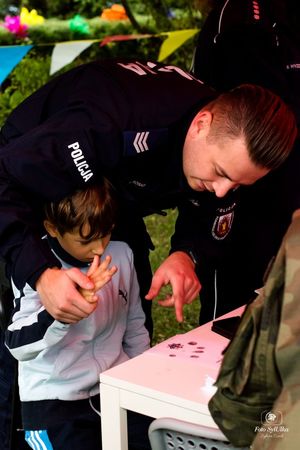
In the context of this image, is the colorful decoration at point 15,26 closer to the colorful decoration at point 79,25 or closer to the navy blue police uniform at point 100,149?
the colorful decoration at point 79,25

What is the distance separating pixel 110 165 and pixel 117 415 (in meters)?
0.62

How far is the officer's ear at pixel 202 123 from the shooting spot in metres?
1.92

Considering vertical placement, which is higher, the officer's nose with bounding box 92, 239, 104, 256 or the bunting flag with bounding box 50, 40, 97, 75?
the officer's nose with bounding box 92, 239, 104, 256

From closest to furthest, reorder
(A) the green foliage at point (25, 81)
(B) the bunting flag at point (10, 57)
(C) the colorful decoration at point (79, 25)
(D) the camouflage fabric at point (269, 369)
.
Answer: (D) the camouflage fabric at point (269, 369), (B) the bunting flag at point (10, 57), (A) the green foliage at point (25, 81), (C) the colorful decoration at point (79, 25)

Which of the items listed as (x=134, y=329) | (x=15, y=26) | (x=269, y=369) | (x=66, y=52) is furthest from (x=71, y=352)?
(x=15, y=26)

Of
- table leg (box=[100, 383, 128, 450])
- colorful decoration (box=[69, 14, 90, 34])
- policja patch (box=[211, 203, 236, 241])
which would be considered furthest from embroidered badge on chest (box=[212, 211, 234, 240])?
colorful decoration (box=[69, 14, 90, 34])

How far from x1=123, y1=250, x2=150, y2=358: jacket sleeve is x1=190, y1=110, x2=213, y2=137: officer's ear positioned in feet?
1.51

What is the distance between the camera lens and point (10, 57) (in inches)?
158

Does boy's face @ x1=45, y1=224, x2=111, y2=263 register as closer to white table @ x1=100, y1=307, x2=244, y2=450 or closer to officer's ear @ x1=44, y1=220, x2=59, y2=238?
officer's ear @ x1=44, y1=220, x2=59, y2=238

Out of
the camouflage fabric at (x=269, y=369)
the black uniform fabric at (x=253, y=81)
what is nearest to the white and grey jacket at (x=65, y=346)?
the black uniform fabric at (x=253, y=81)

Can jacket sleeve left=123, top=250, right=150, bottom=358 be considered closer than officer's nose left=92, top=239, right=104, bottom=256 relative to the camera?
No

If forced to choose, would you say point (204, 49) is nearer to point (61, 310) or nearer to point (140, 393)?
point (61, 310)

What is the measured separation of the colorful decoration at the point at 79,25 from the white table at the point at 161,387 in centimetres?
721

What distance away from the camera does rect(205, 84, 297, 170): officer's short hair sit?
1862mm
